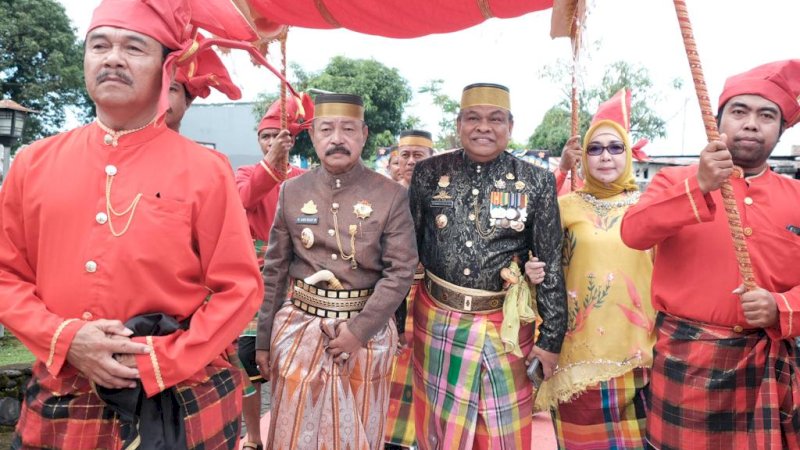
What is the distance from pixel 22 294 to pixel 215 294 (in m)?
0.60

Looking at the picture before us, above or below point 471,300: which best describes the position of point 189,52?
above

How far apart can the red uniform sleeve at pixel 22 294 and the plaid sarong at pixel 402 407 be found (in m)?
2.47

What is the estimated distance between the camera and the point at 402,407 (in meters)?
4.05

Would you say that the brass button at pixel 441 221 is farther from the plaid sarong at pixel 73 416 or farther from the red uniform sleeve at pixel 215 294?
the plaid sarong at pixel 73 416

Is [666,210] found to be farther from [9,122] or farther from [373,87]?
[373,87]

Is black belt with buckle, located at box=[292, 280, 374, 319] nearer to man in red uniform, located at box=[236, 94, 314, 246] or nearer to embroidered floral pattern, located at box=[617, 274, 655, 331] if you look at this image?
man in red uniform, located at box=[236, 94, 314, 246]

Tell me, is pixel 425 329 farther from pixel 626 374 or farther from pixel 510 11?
pixel 510 11

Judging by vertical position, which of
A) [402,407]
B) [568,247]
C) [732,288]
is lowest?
[402,407]

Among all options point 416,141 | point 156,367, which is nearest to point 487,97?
point 156,367

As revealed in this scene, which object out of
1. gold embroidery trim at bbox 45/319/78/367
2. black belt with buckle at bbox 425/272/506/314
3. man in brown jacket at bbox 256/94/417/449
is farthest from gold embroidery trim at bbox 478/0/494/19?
gold embroidery trim at bbox 45/319/78/367

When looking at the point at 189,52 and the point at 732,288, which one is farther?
the point at 732,288

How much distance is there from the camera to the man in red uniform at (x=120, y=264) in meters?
1.85

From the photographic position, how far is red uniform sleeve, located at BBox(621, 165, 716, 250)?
2.45m

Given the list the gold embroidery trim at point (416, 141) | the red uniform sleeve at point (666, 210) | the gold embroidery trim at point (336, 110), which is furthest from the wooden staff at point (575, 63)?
the gold embroidery trim at point (416, 141)
